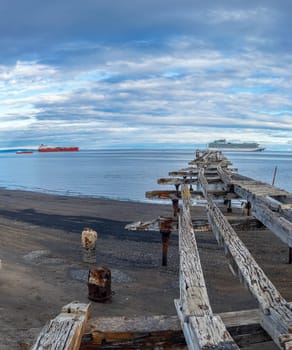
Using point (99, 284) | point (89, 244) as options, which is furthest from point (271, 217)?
point (89, 244)

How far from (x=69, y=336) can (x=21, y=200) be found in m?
21.7

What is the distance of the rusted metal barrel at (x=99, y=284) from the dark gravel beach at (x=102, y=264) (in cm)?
14

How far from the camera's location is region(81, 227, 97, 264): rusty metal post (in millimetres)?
9070

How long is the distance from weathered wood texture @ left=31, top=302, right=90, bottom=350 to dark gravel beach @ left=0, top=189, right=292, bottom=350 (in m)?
0.61

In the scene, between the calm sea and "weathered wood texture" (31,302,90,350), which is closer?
"weathered wood texture" (31,302,90,350)

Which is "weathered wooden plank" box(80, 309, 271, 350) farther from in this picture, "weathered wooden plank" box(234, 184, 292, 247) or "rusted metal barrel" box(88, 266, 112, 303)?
"rusted metal barrel" box(88, 266, 112, 303)

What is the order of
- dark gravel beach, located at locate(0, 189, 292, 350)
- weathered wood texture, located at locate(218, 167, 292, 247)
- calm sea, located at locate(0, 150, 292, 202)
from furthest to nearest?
calm sea, located at locate(0, 150, 292, 202), dark gravel beach, located at locate(0, 189, 292, 350), weathered wood texture, located at locate(218, 167, 292, 247)

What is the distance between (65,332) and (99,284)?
4.42m

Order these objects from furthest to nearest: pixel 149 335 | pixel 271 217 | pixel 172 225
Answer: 1. pixel 172 225
2. pixel 271 217
3. pixel 149 335

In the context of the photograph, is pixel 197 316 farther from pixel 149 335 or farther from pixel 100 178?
pixel 100 178

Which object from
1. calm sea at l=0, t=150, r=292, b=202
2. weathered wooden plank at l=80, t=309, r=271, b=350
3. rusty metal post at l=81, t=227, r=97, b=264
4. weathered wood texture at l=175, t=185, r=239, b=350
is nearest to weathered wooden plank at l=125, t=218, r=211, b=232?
rusty metal post at l=81, t=227, r=97, b=264

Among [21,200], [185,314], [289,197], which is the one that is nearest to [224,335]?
[185,314]

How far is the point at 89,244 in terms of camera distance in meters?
9.23

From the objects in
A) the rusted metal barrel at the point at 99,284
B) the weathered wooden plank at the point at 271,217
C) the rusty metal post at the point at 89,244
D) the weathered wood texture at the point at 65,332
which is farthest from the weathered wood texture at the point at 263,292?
the rusty metal post at the point at 89,244
